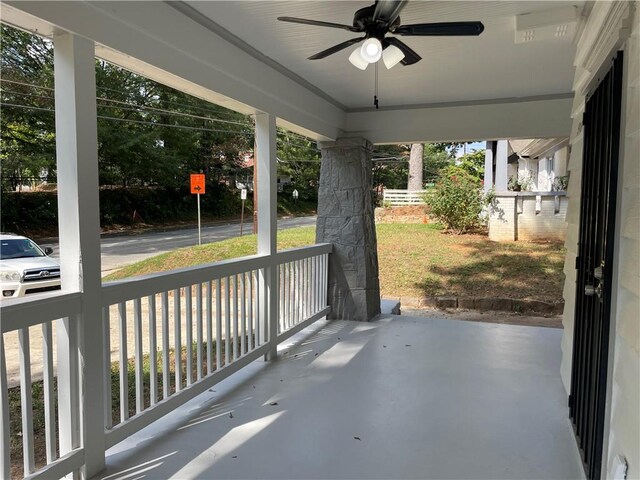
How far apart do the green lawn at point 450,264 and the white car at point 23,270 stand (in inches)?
89.5

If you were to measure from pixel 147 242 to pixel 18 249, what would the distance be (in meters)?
6.83

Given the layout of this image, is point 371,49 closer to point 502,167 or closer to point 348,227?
point 348,227

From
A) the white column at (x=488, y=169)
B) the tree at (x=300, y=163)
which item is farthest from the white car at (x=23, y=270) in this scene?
the tree at (x=300, y=163)

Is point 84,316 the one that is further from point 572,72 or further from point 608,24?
point 572,72

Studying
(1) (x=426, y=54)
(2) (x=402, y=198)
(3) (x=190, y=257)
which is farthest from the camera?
(2) (x=402, y=198)

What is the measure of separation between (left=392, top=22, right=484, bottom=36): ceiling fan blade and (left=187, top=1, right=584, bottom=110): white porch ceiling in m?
0.26

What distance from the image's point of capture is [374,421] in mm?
2627

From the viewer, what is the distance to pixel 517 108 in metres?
4.55

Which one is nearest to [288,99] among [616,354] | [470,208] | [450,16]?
[450,16]

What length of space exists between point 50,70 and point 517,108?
11.6m

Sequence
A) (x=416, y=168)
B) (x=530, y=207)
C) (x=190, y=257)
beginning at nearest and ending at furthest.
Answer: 1. (x=190, y=257)
2. (x=530, y=207)
3. (x=416, y=168)

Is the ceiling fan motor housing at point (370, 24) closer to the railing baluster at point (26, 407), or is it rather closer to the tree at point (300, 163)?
the railing baluster at point (26, 407)

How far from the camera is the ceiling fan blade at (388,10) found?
6.92ft

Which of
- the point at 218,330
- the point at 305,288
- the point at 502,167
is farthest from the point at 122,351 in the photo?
the point at 502,167
